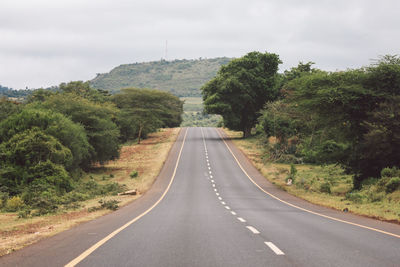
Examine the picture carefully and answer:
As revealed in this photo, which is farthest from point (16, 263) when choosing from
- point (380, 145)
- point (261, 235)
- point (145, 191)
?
point (145, 191)

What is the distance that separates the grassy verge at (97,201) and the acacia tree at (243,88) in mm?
11333

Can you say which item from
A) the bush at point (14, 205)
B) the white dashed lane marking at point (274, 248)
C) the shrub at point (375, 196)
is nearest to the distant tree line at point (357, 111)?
the shrub at point (375, 196)

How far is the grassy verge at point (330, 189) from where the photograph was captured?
19.1m

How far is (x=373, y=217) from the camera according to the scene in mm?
16203

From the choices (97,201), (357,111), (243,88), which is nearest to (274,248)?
(97,201)

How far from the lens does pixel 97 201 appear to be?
977 inches

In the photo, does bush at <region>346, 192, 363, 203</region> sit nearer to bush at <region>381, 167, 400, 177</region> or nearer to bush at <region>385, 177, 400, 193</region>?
bush at <region>385, 177, 400, 193</region>

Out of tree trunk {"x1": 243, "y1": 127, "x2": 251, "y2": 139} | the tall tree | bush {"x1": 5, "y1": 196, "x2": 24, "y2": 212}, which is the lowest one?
bush {"x1": 5, "y1": 196, "x2": 24, "y2": 212}

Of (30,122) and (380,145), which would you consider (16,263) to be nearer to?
(380,145)

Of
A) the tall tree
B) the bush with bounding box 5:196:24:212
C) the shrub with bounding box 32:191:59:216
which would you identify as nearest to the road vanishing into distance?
the shrub with bounding box 32:191:59:216

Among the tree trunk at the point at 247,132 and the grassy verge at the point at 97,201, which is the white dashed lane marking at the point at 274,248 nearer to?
the grassy verge at the point at 97,201

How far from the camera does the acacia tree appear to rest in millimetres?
70500

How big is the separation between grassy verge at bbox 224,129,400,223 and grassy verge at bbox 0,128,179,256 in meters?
11.8

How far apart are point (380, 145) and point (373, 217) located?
10.6m
